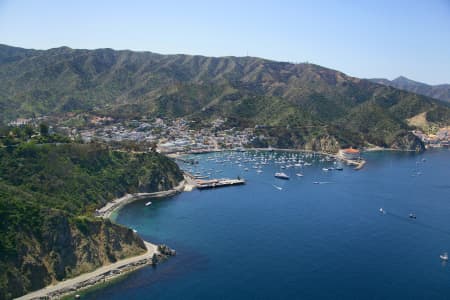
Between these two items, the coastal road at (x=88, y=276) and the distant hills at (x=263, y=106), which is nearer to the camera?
the coastal road at (x=88, y=276)

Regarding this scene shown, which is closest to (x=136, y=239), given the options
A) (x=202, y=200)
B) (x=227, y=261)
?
(x=227, y=261)

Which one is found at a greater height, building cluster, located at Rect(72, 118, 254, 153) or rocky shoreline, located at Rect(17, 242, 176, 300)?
building cluster, located at Rect(72, 118, 254, 153)

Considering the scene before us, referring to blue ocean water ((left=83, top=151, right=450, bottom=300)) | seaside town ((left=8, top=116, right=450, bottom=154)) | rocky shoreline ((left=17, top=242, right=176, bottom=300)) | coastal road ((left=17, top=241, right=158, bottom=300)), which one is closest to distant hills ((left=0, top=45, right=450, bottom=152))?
seaside town ((left=8, top=116, right=450, bottom=154))

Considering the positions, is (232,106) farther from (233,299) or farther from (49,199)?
(233,299)

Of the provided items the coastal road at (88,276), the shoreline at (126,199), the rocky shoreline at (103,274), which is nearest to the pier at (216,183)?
the shoreline at (126,199)

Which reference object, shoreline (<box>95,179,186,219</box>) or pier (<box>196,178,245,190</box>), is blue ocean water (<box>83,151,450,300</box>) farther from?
pier (<box>196,178,245,190</box>)

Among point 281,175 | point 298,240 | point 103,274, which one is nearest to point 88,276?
point 103,274

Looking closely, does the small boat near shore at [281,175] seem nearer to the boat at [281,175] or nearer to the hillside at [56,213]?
the boat at [281,175]
